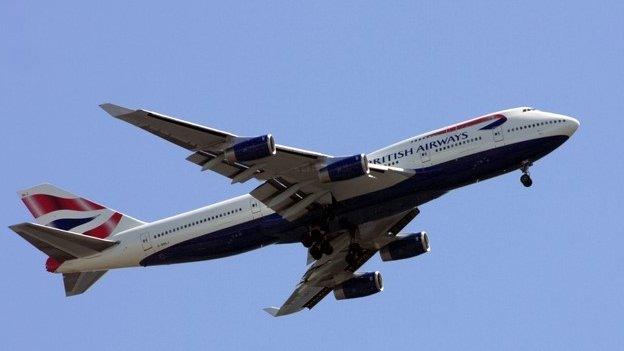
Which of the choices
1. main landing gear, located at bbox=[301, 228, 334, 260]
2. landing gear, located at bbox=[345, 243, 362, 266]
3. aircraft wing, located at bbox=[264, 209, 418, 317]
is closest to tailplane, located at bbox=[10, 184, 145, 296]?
aircraft wing, located at bbox=[264, 209, 418, 317]

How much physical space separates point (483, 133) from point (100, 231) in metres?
20.6

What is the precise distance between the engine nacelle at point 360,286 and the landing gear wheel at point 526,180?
1237 cm

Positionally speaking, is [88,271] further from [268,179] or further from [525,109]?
[525,109]

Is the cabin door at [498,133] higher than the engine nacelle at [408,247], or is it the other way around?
the cabin door at [498,133]

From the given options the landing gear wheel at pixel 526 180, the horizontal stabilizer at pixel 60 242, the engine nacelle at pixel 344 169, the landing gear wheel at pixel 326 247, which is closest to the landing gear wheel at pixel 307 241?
the landing gear wheel at pixel 326 247

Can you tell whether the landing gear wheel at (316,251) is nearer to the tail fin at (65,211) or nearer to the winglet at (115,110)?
the tail fin at (65,211)

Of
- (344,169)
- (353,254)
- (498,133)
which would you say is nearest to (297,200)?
(344,169)

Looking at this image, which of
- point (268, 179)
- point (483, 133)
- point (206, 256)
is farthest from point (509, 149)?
point (206, 256)

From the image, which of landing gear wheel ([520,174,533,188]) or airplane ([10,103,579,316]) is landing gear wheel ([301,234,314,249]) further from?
landing gear wheel ([520,174,533,188])

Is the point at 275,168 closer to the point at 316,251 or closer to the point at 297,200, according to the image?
the point at 297,200

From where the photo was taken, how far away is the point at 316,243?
56.2m

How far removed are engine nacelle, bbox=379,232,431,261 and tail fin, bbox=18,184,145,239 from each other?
14.0 metres

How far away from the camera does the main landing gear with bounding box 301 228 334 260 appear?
56.1m

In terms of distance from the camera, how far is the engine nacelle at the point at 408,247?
62.2 metres
